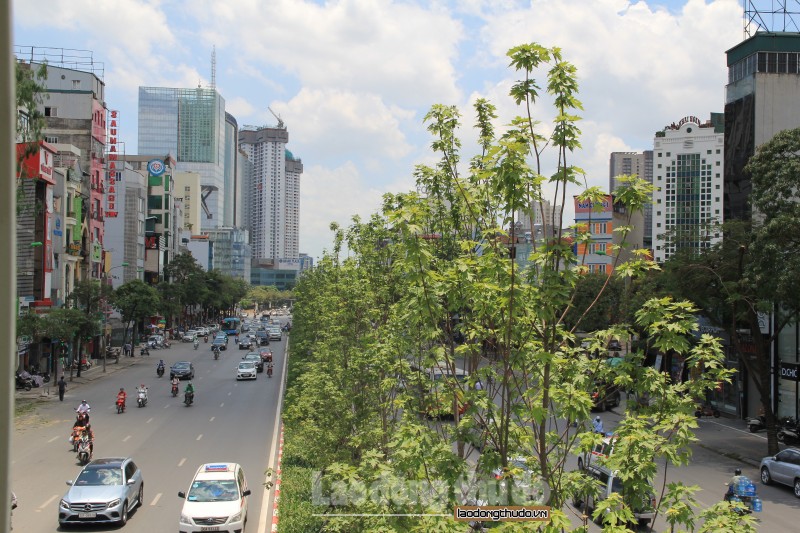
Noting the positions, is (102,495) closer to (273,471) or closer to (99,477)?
(99,477)

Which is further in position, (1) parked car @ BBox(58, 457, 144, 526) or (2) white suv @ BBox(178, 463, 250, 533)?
(1) parked car @ BBox(58, 457, 144, 526)

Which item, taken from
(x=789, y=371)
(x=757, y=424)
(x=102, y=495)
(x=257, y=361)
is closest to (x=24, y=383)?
(x=257, y=361)

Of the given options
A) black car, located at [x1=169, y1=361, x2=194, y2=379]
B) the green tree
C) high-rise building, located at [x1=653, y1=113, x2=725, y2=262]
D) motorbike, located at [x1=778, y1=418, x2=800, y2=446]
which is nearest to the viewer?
the green tree

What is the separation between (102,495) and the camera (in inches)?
659

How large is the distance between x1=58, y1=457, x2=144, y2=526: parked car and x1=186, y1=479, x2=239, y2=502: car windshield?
5.49 feet

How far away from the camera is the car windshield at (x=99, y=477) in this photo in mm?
17234

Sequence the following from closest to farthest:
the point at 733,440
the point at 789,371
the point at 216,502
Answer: the point at 216,502 < the point at 733,440 < the point at 789,371

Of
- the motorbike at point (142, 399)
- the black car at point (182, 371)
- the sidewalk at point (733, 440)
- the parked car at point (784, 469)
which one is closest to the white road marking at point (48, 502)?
the motorbike at point (142, 399)

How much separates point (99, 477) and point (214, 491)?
2953 mm

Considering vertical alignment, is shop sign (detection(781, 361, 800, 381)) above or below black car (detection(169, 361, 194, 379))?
above

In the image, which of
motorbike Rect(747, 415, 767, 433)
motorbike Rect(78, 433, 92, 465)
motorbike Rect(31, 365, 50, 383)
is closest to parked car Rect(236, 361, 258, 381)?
motorbike Rect(31, 365, 50, 383)

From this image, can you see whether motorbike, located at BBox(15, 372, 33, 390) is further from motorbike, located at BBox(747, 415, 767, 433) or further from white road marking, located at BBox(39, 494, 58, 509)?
motorbike, located at BBox(747, 415, 767, 433)

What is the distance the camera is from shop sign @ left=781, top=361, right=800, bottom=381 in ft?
101

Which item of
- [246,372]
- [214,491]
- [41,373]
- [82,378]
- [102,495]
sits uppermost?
[214,491]
